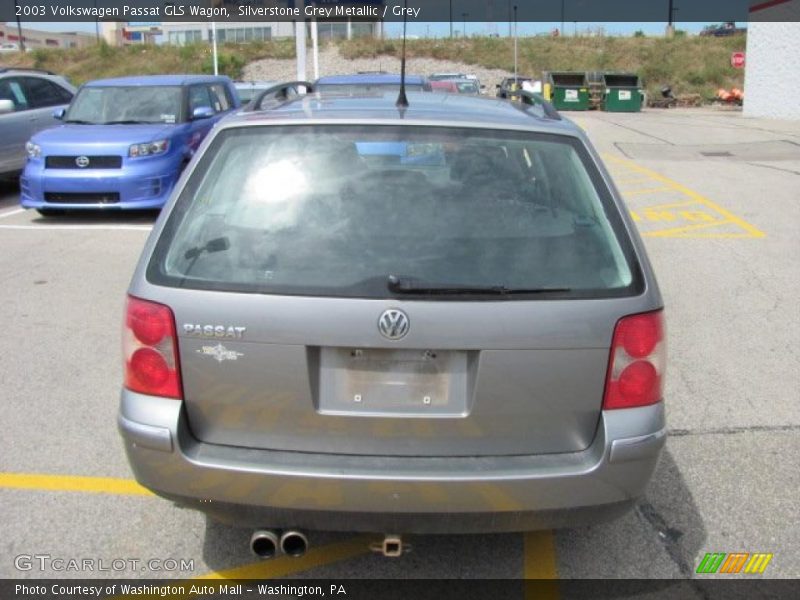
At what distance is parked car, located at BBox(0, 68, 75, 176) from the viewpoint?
12148mm

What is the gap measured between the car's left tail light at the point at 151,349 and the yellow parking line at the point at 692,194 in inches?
327

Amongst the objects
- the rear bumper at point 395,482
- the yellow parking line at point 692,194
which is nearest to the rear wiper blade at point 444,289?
the rear bumper at point 395,482

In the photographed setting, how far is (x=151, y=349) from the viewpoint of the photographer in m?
2.80

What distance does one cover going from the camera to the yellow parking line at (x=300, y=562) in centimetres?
323

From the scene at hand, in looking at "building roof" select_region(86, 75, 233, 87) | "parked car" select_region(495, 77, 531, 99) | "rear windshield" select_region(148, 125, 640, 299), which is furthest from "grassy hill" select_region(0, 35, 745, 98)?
"rear windshield" select_region(148, 125, 640, 299)

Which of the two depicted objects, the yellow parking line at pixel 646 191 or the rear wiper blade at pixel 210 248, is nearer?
the rear wiper blade at pixel 210 248

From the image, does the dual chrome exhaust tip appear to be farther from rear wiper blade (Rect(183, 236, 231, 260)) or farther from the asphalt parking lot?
rear wiper blade (Rect(183, 236, 231, 260))

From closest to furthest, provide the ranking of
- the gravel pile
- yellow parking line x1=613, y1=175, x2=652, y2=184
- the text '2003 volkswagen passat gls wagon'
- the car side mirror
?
the text '2003 volkswagen passat gls wagon', the car side mirror, yellow parking line x1=613, y1=175, x2=652, y2=184, the gravel pile

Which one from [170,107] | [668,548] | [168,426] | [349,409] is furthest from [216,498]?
[170,107]

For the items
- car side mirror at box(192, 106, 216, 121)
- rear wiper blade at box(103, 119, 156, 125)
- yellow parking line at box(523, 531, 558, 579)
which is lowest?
yellow parking line at box(523, 531, 558, 579)

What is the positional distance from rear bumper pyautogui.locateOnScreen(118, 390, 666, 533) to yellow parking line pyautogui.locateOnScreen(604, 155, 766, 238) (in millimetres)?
7627

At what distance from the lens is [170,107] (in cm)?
1114

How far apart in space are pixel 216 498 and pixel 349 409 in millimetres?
524

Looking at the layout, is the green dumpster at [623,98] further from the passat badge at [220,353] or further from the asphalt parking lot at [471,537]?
the passat badge at [220,353]
